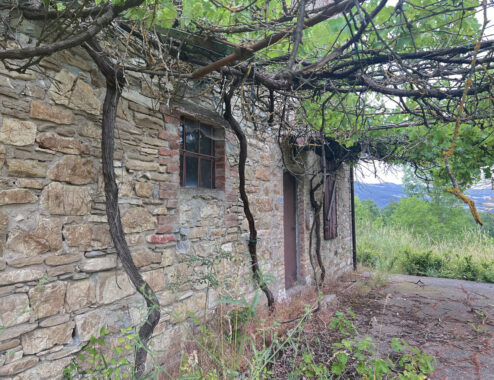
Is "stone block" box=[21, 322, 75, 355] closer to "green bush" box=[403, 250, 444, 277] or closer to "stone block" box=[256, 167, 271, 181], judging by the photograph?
"stone block" box=[256, 167, 271, 181]

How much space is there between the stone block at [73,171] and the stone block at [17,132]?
0.21m

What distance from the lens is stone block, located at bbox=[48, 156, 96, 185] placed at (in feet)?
6.53

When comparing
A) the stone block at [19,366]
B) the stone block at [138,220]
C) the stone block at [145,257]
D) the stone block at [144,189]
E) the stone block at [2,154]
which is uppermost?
the stone block at [2,154]

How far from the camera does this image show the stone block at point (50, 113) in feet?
6.25

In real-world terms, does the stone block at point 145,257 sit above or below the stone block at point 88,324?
above

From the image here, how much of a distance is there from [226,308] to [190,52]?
2.57 meters

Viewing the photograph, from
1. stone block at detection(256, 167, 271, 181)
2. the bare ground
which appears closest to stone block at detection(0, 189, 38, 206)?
the bare ground

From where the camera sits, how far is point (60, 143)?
2.03 meters

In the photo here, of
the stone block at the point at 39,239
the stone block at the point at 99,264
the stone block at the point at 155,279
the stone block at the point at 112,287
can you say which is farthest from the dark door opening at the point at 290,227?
the stone block at the point at 39,239

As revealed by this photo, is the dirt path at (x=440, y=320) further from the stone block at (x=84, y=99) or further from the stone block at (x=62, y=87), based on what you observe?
the stone block at (x=62, y=87)

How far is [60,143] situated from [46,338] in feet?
4.03

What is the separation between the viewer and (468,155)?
4.71 m

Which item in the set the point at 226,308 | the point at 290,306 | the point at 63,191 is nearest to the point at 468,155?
the point at 290,306

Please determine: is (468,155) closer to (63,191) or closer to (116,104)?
(116,104)
